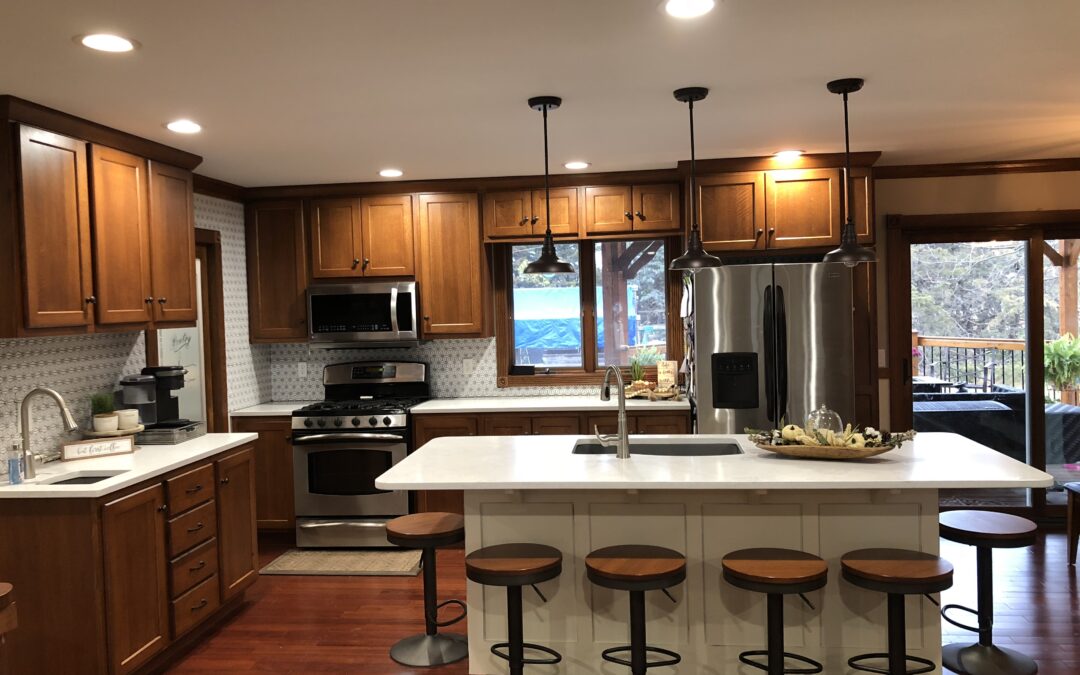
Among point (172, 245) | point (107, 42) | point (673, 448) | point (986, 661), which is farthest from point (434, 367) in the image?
point (986, 661)

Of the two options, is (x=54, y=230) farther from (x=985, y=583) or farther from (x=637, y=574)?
(x=985, y=583)

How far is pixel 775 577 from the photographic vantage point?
265cm

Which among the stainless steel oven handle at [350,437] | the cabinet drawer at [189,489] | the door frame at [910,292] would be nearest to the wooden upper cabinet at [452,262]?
the stainless steel oven handle at [350,437]

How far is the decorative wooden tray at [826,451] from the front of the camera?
306 centimetres

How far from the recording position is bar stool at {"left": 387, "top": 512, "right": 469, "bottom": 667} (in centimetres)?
344

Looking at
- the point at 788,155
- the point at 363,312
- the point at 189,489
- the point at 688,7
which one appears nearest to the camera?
the point at 688,7

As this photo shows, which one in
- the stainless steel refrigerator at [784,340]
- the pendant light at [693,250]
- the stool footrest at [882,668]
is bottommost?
the stool footrest at [882,668]

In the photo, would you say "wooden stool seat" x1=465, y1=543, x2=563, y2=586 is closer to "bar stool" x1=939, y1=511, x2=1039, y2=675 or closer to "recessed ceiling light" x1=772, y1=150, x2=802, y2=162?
"bar stool" x1=939, y1=511, x2=1039, y2=675

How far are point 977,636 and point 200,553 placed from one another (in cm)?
350

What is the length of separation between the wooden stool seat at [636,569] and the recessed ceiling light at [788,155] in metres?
2.85

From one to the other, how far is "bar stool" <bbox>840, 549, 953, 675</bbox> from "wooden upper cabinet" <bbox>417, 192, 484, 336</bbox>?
3.23 metres

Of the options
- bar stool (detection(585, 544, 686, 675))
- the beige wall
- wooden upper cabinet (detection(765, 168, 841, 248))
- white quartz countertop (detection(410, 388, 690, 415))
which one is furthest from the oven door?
the beige wall

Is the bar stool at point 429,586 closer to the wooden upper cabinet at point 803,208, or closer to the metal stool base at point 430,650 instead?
the metal stool base at point 430,650

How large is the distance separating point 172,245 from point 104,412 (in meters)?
0.90
